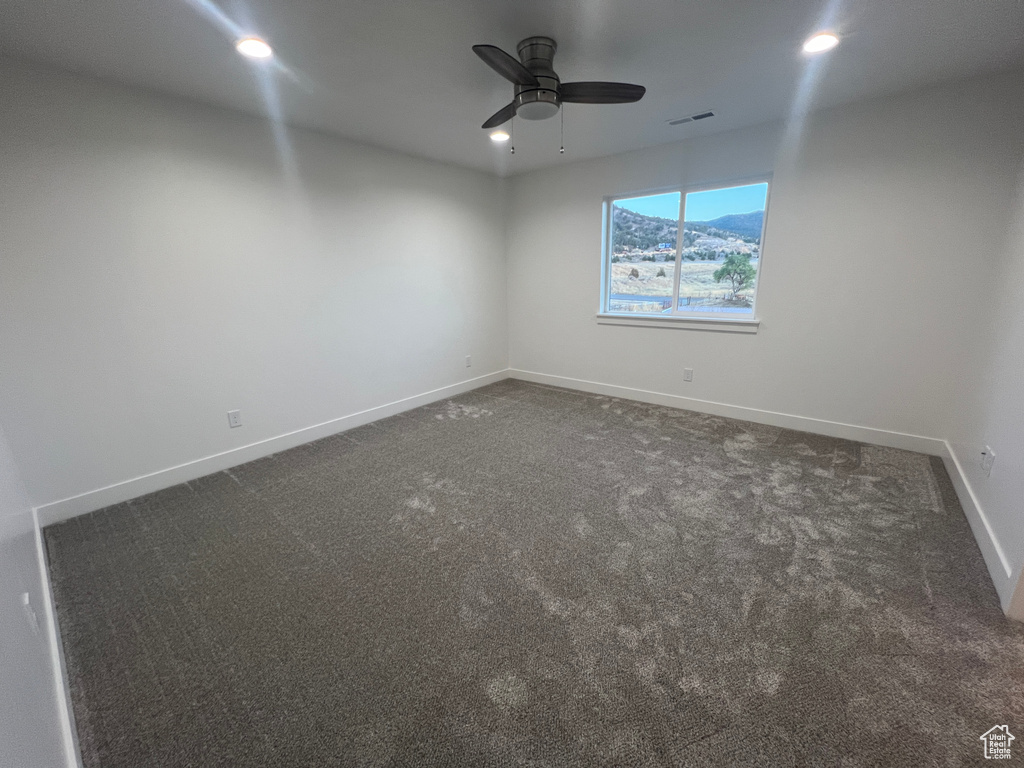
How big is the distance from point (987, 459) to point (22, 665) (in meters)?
3.83

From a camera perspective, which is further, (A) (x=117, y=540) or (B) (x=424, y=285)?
(B) (x=424, y=285)

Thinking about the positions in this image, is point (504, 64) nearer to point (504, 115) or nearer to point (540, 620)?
point (504, 115)

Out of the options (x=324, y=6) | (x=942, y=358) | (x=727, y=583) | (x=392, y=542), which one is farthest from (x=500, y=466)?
(x=942, y=358)

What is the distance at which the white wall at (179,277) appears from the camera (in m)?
2.13

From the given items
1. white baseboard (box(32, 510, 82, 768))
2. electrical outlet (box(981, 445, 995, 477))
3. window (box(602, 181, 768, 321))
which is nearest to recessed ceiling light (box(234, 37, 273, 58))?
white baseboard (box(32, 510, 82, 768))

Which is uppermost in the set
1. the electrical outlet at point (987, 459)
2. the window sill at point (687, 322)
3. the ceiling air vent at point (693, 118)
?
the ceiling air vent at point (693, 118)

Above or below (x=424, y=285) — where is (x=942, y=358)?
below

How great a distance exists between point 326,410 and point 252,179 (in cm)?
177

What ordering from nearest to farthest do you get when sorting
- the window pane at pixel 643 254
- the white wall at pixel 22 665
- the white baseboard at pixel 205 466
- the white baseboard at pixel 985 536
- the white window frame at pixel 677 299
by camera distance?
the white wall at pixel 22 665 → the white baseboard at pixel 985 536 → the white baseboard at pixel 205 466 → the white window frame at pixel 677 299 → the window pane at pixel 643 254

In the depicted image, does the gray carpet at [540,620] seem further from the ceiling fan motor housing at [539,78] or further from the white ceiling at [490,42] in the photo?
the white ceiling at [490,42]

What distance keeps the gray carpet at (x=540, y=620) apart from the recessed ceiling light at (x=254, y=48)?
2.37 m

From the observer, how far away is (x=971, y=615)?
1.60 metres

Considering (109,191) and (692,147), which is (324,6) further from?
(692,147)
